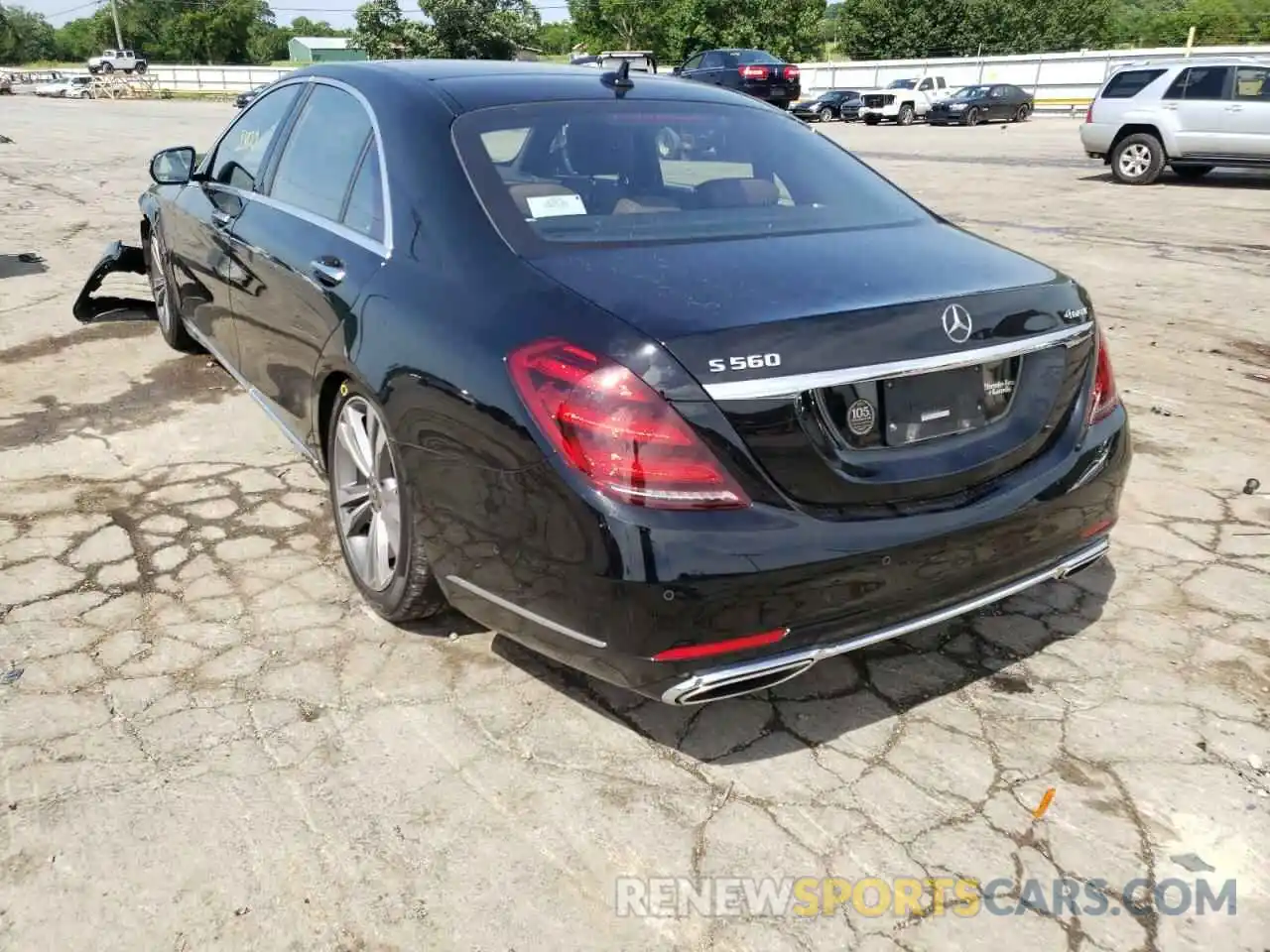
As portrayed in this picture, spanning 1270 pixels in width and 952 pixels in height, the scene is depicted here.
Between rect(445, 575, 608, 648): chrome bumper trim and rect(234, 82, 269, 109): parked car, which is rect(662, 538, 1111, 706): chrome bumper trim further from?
rect(234, 82, 269, 109): parked car

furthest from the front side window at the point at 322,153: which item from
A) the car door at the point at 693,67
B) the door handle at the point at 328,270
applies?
the car door at the point at 693,67

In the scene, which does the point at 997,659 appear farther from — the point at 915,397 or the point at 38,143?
the point at 38,143

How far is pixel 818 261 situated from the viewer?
8.37 feet

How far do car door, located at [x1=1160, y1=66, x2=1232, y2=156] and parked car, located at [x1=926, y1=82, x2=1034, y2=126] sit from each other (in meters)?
19.0

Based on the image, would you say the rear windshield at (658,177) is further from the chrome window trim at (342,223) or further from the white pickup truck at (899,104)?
the white pickup truck at (899,104)

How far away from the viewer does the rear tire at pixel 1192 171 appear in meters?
14.5

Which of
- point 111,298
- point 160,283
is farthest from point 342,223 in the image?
point 111,298

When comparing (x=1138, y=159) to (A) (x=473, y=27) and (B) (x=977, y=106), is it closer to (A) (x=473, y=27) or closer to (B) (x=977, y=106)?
(B) (x=977, y=106)

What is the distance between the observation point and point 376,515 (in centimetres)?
310

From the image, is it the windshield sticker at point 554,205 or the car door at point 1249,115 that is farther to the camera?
the car door at point 1249,115

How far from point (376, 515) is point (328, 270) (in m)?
0.76

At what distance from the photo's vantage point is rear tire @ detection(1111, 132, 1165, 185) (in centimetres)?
1437

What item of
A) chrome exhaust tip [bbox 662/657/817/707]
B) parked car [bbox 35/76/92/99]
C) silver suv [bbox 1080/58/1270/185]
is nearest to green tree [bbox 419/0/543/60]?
parked car [bbox 35/76/92/99]

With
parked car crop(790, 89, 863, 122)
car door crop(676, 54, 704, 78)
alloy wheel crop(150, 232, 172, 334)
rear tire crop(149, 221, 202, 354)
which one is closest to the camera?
rear tire crop(149, 221, 202, 354)
